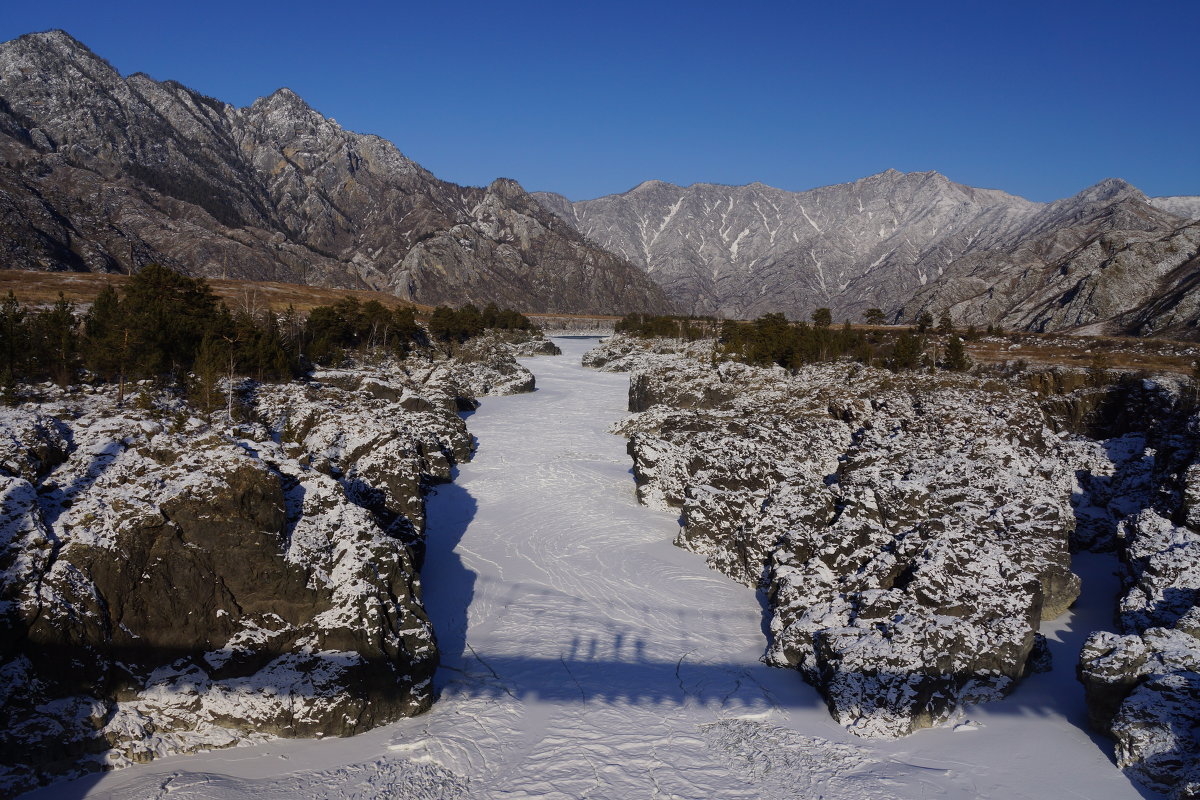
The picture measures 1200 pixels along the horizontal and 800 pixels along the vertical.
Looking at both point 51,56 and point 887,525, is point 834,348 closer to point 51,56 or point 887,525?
point 887,525

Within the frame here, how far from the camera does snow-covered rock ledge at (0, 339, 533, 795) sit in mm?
9836

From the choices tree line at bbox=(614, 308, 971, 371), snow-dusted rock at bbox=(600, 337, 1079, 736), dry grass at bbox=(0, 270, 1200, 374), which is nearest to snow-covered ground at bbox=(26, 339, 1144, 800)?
snow-dusted rock at bbox=(600, 337, 1079, 736)

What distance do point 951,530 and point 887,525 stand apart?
7.73 ft

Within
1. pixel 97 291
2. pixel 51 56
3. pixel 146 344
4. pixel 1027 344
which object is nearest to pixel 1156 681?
pixel 146 344

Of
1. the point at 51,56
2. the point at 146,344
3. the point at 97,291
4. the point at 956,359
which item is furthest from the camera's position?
the point at 51,56

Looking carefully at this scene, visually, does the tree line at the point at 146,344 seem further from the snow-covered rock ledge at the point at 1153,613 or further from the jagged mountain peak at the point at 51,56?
the jagged mountain peak at the point at 51,56

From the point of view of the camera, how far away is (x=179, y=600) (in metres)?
11.1

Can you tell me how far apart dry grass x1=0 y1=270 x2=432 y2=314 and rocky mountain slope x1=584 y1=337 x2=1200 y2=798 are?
123 ft

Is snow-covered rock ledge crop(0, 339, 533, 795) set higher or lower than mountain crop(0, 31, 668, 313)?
lower

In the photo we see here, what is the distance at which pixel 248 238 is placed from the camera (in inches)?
6220

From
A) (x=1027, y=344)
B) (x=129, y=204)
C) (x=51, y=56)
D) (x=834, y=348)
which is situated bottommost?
(x=834, y=348)

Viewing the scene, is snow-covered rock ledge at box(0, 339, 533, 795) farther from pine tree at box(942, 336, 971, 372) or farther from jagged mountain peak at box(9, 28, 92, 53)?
jagged mountain peak at box(9, 28, 92, 53)

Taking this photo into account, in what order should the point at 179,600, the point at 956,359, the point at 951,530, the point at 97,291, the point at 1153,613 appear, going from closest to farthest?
the point at 179,600
the point at 1153,613
the point at 951,530
the point at 956,359
the point at 97,291

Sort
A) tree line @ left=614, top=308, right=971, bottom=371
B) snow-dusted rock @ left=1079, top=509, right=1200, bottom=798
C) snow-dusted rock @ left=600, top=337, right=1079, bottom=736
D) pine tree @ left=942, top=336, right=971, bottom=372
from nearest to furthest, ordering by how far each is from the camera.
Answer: snow-dusted rock @ left=1079, top=509, right=1200, bottom=798 < snow-dusted rock @ left=600, top=337, right=1079, bottom=736 < pine tree @ left=942, top=336, right=971, bottom=372 < tree line @ left=614, top=308, right=971, bottom=371
